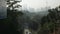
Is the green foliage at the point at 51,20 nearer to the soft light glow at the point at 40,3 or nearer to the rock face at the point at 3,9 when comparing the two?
the soft light glow at the point at 40,3

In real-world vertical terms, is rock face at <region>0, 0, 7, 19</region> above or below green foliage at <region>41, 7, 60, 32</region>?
above

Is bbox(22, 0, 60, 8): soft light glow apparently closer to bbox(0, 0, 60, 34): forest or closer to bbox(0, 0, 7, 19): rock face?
bbox(0, 0, 60, 34): forest

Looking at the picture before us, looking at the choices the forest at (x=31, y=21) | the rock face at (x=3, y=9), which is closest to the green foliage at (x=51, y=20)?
the forest at (x=31, y=21)

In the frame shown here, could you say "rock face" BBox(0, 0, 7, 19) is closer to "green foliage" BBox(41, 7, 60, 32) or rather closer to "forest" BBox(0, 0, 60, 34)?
"forest" BBox(0, 0, 60, 34)

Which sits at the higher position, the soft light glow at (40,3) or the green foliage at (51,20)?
the soft light glow at (40,3)

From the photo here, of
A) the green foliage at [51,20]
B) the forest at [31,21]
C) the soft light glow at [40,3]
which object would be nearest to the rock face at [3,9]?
the forest at [31,21]

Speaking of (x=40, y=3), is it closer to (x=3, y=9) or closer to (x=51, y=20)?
(x=51, y=20)

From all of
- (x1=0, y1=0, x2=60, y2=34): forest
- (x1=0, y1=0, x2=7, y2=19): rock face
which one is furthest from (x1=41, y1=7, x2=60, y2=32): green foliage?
(x1=0, y1=0, x2=7, y2=19): rock face

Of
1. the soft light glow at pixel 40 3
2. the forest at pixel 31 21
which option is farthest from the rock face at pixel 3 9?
the soft light glow at pixel 40 3

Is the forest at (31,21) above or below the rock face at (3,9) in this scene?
below

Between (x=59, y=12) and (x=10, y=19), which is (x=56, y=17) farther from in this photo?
(x=10, y=19)

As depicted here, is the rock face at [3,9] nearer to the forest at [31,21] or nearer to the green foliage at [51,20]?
the forest at [31,21]
